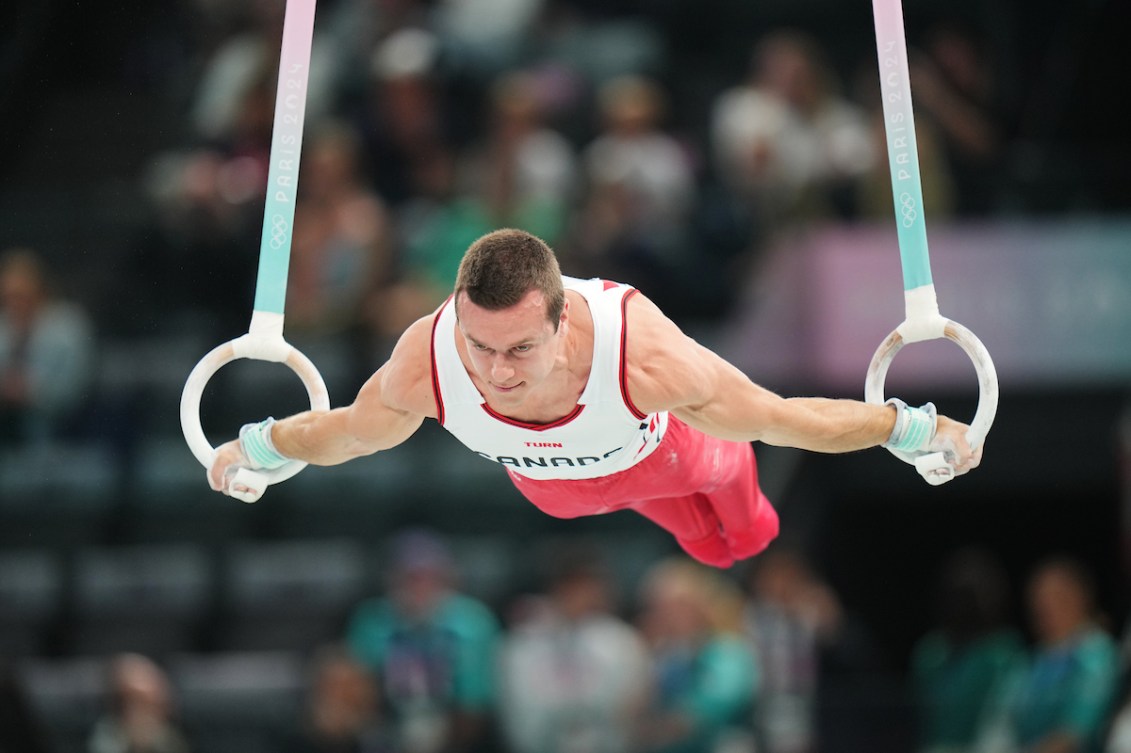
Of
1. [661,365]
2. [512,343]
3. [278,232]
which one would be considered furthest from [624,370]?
[278,232]

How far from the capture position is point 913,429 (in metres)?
3.95

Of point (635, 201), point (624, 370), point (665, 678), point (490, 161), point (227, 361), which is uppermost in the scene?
point (490, 161)

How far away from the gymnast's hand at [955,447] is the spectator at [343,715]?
369 cm

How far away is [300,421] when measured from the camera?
13.5 ft

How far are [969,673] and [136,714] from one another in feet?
12.1

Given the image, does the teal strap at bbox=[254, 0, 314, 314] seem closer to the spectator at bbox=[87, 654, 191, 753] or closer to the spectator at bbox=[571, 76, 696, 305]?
the spectator at bbox=[87, 654, 191, 753]

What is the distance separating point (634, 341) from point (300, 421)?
0.91 meters

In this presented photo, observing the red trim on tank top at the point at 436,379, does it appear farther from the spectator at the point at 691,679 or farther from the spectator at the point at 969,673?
the spectator at the point at 969,673

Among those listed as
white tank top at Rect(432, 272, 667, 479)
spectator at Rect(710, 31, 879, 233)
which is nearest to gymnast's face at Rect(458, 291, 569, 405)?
white tank top at Rect(432, 272, 667, 479)

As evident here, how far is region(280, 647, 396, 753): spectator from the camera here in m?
6.95

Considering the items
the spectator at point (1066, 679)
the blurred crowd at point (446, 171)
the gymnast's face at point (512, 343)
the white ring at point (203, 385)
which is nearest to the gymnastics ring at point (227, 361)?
the white ring at point (203, 385)

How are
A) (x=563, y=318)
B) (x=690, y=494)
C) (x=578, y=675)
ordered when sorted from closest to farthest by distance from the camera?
(x=563, y=318), (x=690, y=494), (x=578, y=675)

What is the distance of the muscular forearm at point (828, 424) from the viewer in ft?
12.7

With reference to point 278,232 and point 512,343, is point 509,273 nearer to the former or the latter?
point 512,343
